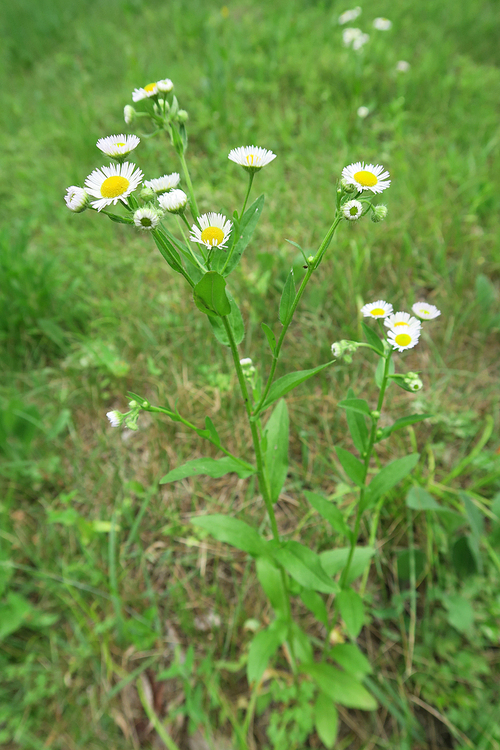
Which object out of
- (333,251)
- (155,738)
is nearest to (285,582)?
(155,738)

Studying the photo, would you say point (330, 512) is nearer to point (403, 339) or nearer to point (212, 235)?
point (403, 339)

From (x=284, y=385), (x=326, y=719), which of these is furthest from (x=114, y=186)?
(x=326, y=719)

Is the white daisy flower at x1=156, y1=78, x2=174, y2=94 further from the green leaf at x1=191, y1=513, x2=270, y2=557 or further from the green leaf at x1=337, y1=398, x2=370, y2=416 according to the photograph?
the green leaf at x1=191, y1=513, x2=270, y2=557

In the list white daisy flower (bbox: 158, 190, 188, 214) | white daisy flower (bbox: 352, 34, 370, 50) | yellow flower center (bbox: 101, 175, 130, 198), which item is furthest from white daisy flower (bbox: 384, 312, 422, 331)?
white daisy flower (bbox: 352, 34, 370, 50)

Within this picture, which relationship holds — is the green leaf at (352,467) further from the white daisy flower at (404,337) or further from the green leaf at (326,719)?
the green leaf at (326,719)

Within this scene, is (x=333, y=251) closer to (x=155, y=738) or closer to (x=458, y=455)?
(x=458, y=455)
